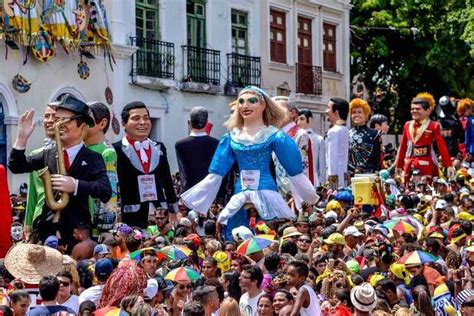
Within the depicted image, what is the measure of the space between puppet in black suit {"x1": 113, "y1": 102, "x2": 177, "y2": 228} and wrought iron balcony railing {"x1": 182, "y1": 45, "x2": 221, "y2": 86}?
51.7 feet

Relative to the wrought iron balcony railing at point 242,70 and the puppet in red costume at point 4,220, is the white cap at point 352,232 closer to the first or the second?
the puppet in red costume at point 4,220

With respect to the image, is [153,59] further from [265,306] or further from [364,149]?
[265,306]

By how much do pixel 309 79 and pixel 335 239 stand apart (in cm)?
2280

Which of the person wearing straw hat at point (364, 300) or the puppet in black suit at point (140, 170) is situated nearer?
the person wearing straw hat at point (364, 300)

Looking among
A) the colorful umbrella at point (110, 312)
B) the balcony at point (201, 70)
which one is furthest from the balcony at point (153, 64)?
the colorful umbrella at point (110, 312)

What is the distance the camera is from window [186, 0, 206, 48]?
28781mm

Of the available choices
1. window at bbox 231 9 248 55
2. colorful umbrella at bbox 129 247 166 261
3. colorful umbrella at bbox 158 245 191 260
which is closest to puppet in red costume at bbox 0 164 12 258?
colorful umbrella at bbox 129 247 166 261

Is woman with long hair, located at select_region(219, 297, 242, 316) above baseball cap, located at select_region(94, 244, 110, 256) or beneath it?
beneath

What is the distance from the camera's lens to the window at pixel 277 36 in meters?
32.2

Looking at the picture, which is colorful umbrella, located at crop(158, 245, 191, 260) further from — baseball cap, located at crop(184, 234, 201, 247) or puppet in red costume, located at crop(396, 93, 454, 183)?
puppet in red costume, located at crop(396, 93, 454, 183)

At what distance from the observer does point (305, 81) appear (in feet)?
110

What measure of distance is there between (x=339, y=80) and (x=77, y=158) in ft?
85.2

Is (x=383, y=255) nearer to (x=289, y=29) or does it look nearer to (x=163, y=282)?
(x=163, y=282)

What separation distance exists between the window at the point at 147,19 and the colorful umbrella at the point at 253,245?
17.1 m
